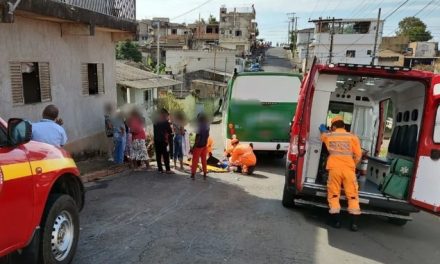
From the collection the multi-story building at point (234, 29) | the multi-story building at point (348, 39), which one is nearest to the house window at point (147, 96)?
the multi-story building at point (348, 39)

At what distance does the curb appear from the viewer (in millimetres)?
8584

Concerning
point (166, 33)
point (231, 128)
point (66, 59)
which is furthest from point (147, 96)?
point (166, 33)

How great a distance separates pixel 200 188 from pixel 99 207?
7.59ft

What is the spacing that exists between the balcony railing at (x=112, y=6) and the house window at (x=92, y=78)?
1.52 metres

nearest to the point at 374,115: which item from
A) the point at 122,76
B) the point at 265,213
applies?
the point at 265,213

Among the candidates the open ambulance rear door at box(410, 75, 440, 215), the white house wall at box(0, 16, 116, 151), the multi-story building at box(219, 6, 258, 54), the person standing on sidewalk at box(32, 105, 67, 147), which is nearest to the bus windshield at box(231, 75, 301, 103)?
the white house wall at box(0, 16, 116, 151)

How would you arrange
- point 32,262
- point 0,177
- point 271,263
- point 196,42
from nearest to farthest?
point 0,177 < point 32,262 < point 271,263 < point 196,42

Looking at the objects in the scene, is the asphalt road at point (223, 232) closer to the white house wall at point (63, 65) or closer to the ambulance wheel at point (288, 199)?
the ambulance wheel at point (288, 199)

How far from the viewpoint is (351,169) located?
5.97 meters

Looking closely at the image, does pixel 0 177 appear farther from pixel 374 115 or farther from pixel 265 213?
Result: pixel 374 115

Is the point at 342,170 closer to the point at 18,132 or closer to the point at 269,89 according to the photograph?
the point at 18,132

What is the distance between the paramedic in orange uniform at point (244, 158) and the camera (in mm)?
10266

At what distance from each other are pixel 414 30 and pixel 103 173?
272 ft

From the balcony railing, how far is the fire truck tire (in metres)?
5.86
